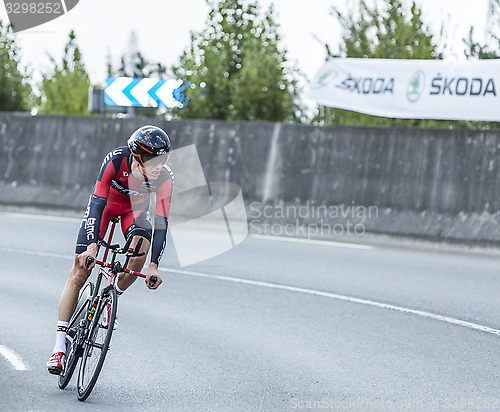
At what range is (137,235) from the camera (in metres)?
6.34

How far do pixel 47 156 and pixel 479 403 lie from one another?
13264mm

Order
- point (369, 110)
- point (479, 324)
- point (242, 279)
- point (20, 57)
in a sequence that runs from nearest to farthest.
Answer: point (479, 324) < point (242, 279) < point (369, 110) < point (20, 57)

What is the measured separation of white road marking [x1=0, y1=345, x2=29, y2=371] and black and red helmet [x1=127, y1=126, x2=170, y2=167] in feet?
5.94

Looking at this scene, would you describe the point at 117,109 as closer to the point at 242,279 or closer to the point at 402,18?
the point at 402,18

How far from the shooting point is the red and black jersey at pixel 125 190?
6040mm

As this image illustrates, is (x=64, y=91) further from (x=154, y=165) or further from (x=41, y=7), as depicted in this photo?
(x=154, y=165)

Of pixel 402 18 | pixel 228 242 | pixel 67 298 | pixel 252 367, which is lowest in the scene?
pixel 228 242

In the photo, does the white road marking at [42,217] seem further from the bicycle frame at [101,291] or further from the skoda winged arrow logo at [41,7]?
the bicycle frame at [101,291]

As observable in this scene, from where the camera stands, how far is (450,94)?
1475 centimetres

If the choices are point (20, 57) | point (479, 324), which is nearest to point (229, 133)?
point (479, 324)

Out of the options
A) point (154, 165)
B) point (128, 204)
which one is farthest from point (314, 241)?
point (154, 165)

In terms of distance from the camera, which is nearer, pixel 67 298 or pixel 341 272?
pixel 67 298

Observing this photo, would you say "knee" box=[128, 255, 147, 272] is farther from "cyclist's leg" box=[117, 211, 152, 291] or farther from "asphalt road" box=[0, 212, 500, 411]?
"asphalt road" box=[0, 212, 500, 411]

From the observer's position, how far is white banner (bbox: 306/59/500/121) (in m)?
14.4
